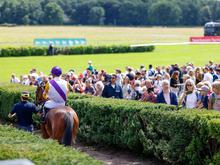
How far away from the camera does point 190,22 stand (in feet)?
433

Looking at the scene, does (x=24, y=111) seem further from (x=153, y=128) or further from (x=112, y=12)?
(x=112, y=12)

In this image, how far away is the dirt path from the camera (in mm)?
10273

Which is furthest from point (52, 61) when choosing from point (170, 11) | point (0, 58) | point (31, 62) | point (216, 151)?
point (170, 11)

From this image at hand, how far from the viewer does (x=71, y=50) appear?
50.2 meters

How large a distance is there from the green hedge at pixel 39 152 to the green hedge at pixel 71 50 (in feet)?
136

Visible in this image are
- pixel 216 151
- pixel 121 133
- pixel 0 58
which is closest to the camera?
pixel 216 151

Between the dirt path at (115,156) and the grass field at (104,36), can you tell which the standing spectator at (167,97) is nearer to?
the dirt path at (115,156)

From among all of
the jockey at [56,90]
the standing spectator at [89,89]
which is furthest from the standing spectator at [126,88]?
the jockey at [56,90]

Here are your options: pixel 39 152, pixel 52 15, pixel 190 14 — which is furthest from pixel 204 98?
pixel 190 14

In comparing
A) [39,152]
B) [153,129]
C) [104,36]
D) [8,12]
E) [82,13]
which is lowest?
[104,36]

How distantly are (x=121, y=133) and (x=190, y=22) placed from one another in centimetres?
12363

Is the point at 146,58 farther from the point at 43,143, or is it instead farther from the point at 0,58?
the point at 43,143

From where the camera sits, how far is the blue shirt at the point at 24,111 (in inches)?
418

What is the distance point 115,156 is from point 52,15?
12342cm
